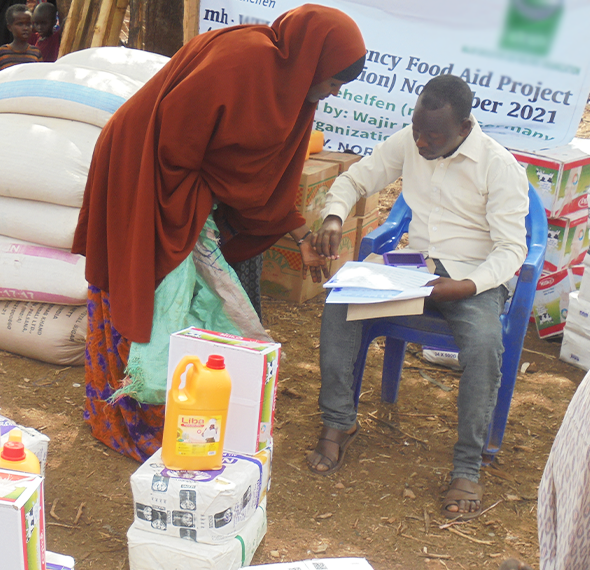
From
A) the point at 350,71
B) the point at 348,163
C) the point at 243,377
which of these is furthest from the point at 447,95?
the point at 348,163

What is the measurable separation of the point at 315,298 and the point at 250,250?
5.41 ft

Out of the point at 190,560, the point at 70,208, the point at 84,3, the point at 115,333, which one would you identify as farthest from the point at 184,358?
the point at 84,3

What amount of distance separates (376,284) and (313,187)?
5.94 feet

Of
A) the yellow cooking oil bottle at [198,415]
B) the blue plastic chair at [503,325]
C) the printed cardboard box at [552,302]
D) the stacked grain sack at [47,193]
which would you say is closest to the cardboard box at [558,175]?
the printed cardboard box at [552,302]

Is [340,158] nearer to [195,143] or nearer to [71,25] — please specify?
[195,143]

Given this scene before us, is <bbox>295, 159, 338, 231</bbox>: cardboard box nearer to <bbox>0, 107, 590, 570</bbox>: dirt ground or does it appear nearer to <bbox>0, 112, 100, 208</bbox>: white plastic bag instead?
<bbox>0, 107, 590, 570</bbox>: dirt ground

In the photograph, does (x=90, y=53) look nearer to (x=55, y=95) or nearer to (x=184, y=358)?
(x=55, y=95)

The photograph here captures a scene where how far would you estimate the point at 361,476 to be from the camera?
9.50ft

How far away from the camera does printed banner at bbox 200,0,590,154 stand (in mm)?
4188

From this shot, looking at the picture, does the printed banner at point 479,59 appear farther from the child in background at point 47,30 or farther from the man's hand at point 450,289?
the child in background at point 47,30

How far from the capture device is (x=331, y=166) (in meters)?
4.46

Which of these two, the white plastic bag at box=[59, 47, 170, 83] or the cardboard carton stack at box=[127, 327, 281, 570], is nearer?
the cardboard carton stack at box=[127, 327, 281, 570]

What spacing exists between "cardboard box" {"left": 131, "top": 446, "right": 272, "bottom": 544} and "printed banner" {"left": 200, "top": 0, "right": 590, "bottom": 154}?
304 cm

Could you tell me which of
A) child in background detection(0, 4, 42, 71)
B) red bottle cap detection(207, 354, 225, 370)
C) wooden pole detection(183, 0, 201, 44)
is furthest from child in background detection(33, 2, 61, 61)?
red bottle cap detection(207, 354, 225, 370)
